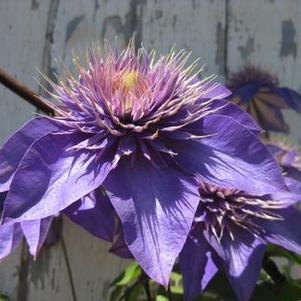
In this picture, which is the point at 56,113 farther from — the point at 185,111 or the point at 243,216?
the point at 243,216

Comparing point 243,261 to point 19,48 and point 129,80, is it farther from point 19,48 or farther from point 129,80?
point 19,48

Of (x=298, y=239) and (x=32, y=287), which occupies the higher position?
(x=298, y=239)

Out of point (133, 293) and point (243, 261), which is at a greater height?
point (243, 261)

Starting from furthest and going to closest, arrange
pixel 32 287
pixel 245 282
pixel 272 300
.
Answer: pixel 32 287
pixel 272 300
pixel 245 282

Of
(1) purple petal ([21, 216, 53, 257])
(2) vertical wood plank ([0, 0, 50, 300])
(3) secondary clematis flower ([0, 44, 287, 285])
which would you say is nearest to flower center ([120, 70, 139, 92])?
(3) secondary clematis flower ([0, 44, 287, 285])

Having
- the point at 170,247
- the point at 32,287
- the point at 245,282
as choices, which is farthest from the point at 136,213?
the point at 32,287

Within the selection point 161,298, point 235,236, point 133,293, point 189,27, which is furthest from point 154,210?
point 189,27

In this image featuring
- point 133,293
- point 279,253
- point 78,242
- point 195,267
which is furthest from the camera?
point 78,242
